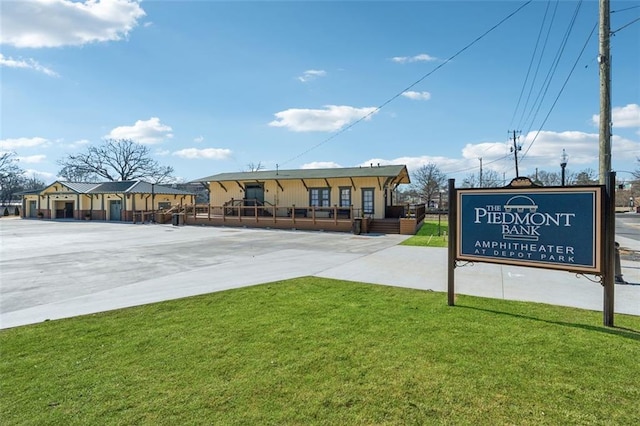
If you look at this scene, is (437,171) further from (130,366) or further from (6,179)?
(6,179)

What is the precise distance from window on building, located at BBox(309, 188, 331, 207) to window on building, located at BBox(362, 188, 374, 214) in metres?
2.42

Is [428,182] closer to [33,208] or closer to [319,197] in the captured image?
[319,197]

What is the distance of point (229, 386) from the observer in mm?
2773

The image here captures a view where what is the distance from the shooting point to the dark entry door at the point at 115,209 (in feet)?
109

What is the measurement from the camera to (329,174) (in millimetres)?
22016

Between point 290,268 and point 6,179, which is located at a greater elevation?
point 6,179

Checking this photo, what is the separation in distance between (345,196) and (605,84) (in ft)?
49.2

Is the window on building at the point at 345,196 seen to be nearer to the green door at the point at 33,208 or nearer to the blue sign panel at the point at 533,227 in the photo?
the blue sign panel at the point at 533,227

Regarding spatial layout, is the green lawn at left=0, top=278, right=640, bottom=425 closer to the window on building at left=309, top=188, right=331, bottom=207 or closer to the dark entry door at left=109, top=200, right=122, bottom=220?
the window on building at left=309, top=188, right=331, bottom=207

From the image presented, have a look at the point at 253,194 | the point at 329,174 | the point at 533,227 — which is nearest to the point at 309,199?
the point at 329,174

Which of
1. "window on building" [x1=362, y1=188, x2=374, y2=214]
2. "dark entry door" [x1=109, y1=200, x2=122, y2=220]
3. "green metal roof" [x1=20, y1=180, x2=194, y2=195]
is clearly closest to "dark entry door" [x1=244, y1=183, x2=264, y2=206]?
"window on building" [x1=362, y1=188, x2=374, y2=214]

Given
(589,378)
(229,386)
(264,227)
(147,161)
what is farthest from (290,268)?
(147,161)

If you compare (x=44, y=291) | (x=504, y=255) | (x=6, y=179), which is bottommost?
(x=44, y=291)

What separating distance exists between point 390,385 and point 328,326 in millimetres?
1393
